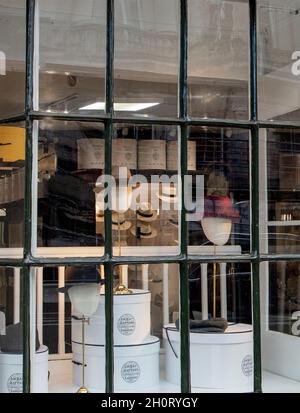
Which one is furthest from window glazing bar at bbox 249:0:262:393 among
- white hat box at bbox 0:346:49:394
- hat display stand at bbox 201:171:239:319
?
white hat box at bbox 0:346:49:394

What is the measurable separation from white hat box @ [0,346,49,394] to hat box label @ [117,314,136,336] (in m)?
0.24

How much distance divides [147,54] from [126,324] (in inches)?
32.9

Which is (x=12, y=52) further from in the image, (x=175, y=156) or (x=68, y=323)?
(x=68, y=323)

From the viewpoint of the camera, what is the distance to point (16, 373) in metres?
1.63

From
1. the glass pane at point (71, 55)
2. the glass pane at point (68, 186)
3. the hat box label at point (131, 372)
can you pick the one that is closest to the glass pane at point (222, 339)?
the hat box label at point (131, 372)

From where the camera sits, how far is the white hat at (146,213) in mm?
1946

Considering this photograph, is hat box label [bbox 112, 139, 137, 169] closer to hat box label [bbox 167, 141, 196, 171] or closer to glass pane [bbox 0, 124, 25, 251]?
hat box label [bbox 167, 141, 196, 171]

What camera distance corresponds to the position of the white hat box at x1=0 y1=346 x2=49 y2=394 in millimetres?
1618

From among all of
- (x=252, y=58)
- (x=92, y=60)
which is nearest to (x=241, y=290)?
(x=252, y=58)

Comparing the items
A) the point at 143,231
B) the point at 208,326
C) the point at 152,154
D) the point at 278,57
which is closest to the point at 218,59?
the point at 278,57

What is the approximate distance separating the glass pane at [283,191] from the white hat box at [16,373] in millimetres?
802

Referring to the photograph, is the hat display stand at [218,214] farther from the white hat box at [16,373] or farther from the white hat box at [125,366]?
the white hat box at [16,373]

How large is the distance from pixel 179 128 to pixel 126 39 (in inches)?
14.3
